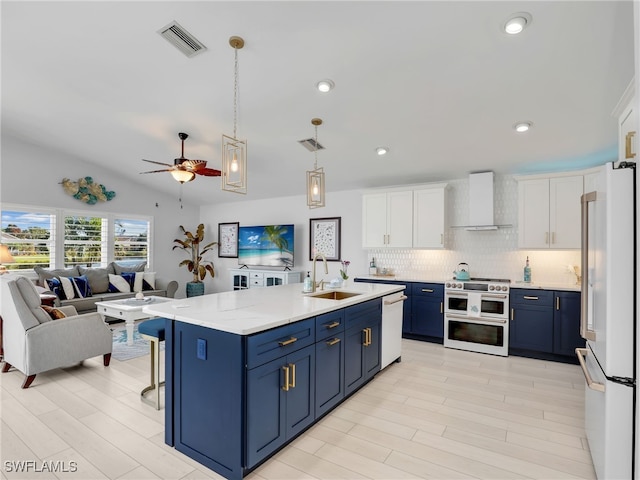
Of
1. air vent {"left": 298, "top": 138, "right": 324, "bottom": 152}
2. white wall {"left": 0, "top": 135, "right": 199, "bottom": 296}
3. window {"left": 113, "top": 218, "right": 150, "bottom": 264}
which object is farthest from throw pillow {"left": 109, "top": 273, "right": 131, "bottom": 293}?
air vent {"left": 298, "top": 138, "right": 324, "bottom": 152}

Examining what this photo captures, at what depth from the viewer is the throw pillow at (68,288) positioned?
5550 mm

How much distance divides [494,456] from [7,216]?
299 inches

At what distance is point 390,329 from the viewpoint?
3.82 m

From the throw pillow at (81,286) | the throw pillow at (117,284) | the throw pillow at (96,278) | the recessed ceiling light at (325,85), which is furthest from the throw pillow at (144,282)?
the recessed ceiling light at (325,85)

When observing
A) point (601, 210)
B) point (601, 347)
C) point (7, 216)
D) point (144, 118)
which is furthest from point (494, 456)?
point (7, 216)

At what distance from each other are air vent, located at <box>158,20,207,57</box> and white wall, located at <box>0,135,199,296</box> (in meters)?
4.79

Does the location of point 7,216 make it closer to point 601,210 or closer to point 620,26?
point 601,210

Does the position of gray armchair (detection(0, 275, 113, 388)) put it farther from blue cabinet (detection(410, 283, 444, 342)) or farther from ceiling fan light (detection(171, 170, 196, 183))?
blue cabinet (detection(410, 283, 444, 342))

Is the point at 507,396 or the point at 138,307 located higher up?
the point at 138,307

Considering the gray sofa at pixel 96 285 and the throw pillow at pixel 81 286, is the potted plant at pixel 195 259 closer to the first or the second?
the gray sofa at pixel 96 285

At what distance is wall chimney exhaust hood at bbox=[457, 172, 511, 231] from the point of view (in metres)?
4.82

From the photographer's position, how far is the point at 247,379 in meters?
1.94

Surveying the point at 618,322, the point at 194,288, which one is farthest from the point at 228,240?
the point at 618,322

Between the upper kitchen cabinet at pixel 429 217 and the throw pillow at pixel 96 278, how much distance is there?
5.67 meters
